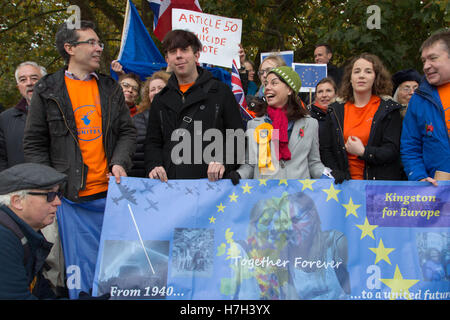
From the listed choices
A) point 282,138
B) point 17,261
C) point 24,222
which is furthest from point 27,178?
point 282,138

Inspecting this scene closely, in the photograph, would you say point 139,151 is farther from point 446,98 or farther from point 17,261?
point 446,98

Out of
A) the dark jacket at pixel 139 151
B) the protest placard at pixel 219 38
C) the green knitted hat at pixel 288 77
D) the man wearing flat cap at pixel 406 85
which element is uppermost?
the protest placard at pixel 219 38

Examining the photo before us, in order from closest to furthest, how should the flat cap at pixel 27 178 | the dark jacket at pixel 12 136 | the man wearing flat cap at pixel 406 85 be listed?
1. the flat cap at pixel 27 178
2. the dark jacket at pixel 12 136
3. the man wearing flat cap at pixel 406 85

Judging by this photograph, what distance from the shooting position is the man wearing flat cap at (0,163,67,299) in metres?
2.43

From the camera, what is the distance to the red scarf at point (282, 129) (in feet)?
12.4

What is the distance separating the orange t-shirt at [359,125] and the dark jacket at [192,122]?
1.02 m

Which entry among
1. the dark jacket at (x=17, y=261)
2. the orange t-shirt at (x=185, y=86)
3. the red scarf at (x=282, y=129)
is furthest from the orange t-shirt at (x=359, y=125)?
the dark jacket at (x=17, y=261)

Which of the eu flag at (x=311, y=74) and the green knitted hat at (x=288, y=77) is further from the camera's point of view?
the eu flag at (x=311, y=74)

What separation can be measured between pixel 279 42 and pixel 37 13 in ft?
20.9

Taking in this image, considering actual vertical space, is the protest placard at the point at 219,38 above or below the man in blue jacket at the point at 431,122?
above

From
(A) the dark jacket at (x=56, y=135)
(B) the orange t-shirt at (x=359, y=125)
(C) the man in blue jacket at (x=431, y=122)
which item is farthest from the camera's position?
(B) the orange t-shirt at (x=359, y=125)

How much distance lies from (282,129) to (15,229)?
2.12 meters

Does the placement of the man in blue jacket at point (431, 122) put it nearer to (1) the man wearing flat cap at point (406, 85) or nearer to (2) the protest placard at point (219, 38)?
(1) the man wearing flat cap at point (406, 85)

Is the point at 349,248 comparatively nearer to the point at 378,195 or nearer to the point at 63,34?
the point at 378,195
